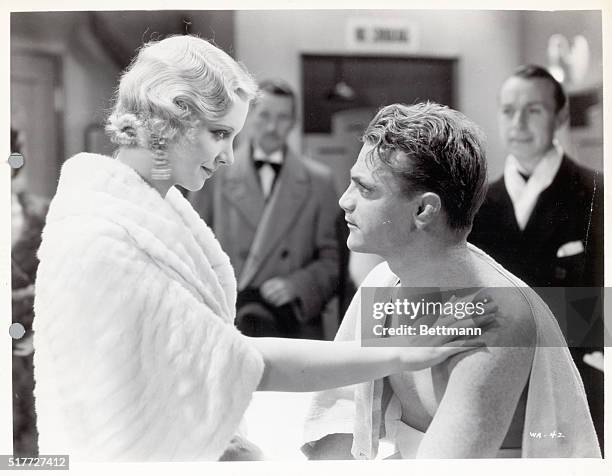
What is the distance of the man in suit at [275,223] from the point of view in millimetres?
2014

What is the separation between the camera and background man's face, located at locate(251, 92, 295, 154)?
201cm

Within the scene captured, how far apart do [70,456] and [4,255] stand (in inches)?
25.0

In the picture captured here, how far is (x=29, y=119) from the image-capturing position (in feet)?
6.67

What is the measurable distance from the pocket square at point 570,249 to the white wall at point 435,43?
1.05 ft

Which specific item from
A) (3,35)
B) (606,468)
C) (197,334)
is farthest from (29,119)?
(606,468)

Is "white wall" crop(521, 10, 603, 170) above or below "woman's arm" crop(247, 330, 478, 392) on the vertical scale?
above

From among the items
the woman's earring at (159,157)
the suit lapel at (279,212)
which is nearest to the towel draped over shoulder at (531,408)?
the suit lapel at (279,212)

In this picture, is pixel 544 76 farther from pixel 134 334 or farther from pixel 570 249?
pixel 134 334

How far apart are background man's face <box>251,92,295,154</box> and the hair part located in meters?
0.70

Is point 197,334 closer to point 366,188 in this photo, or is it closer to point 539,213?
point 366,188

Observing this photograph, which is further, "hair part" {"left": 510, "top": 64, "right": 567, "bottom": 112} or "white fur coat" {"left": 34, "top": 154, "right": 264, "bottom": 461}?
"hair part" {"left": 510, "top": 64, "right": 567, "bottom": 112}

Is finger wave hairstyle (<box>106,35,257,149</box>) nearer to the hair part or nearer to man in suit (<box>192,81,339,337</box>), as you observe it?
man in suit (<box>192,81,339,337</box>)

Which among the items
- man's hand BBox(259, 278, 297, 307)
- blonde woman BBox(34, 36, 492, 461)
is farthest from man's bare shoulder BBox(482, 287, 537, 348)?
man's hand BBox(259, 278, 297, 307)

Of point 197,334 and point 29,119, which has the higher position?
point 29,119
